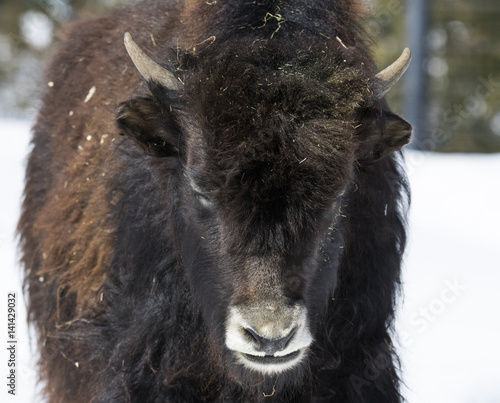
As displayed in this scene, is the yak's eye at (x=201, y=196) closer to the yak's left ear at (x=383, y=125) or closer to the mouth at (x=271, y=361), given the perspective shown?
the mouth at (x=271, y=361)

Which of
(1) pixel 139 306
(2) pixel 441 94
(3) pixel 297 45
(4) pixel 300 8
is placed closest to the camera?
(3) pixel 297 45

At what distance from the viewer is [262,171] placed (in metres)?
3.79

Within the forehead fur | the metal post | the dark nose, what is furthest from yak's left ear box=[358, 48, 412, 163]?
the metal post

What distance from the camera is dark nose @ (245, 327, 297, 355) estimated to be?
366 cm

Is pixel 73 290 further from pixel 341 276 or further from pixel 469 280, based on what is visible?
pixel 469 280

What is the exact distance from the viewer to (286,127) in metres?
3.79

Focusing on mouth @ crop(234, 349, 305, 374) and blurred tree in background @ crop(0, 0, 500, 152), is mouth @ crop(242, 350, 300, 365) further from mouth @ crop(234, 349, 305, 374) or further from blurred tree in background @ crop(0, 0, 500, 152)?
blurred tree in background @ crop(0, 0, 500, 152)

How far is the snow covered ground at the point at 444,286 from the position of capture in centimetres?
666

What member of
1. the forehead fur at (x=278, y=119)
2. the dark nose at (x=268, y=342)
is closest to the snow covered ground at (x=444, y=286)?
the dark nose at (x=268, y=342)

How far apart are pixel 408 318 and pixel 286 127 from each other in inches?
174

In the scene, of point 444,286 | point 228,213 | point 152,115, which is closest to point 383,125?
point 228,213

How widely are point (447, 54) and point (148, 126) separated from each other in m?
19.5

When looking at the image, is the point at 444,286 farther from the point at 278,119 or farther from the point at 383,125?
the point at 278,119

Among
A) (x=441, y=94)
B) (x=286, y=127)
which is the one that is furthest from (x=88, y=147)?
(x=441, y=94)
